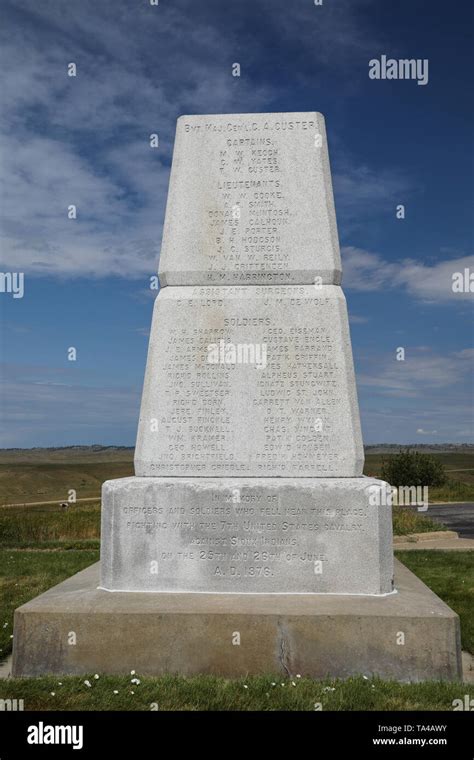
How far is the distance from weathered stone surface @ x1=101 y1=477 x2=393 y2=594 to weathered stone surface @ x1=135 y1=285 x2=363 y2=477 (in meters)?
0.31

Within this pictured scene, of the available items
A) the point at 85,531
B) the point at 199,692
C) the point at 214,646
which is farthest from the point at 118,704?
the point at 85,531

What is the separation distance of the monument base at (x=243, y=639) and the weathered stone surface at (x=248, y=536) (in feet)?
1.42

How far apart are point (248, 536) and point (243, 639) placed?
0.94 m

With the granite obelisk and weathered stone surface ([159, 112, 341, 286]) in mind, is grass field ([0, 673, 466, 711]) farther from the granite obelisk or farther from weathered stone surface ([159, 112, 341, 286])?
weathered stone surface ([159, 112, 341, 286])

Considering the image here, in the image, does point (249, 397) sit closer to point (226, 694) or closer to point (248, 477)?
point (248, 477)

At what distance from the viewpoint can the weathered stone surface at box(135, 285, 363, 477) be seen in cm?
597

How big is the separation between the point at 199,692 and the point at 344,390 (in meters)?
2.83

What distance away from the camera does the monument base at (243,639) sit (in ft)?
15.9

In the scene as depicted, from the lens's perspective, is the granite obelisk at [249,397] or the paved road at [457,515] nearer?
the granite obelisk at [249,397]

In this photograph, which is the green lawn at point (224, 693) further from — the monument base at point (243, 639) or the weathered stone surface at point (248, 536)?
the weathered stone surface at point (248, 536)

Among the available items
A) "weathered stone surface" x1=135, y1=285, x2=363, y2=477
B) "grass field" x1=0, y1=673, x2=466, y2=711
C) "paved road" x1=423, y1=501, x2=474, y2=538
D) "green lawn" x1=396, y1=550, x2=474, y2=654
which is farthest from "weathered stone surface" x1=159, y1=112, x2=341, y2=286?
"paved road" x1=423, y1=501, x2=474, y2=538

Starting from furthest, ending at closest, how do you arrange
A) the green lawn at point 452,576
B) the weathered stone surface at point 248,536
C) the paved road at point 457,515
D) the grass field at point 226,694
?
the paved road at point 457,515 < the green lawn at point 452,576 < the weathered stone surface at point 248,536 < the grass field at point 226,694

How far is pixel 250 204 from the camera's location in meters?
6.52

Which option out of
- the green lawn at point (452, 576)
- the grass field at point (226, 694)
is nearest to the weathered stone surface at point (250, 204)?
the grass field at point (226, 694)
